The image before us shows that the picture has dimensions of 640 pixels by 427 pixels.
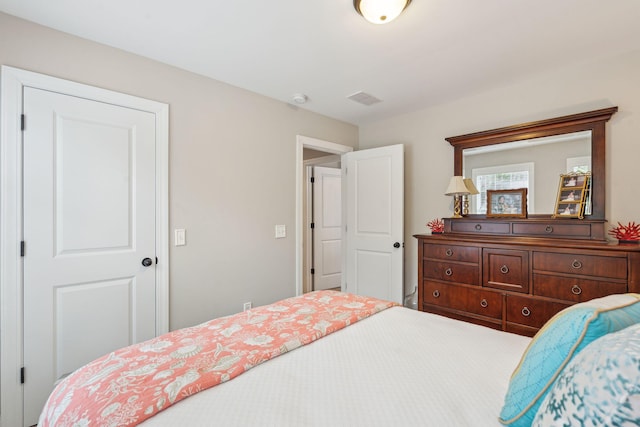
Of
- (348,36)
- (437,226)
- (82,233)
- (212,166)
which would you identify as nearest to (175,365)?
(82,233)

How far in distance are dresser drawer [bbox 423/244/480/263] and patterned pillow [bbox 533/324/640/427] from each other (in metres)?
2.06

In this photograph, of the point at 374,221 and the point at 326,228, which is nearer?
the point at 374,221

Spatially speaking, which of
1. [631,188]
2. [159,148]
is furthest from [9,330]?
[631,188]

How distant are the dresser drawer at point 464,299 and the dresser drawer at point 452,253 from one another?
0.81 feet

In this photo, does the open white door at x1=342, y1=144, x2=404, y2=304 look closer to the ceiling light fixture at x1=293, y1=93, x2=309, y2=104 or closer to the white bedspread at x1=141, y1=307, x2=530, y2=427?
the ceiling light fixture at x1=293, y1=93, x2=309, y2=104

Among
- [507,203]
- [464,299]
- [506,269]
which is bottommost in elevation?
[464,299]

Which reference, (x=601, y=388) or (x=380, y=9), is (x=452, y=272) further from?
(x=601, y=388)

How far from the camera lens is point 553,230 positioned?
2438mm

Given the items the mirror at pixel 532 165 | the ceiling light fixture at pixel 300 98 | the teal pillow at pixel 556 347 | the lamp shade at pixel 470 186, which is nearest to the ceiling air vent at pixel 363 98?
the ceiling light fixture at pixel 300 98

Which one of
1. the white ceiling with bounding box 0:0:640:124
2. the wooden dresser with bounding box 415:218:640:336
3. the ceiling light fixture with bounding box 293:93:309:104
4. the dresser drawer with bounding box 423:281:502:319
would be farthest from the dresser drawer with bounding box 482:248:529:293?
the ceiling light fixture with bounding box 293:93:309:104

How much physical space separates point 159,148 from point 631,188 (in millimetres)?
3525

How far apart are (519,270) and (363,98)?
206 cm

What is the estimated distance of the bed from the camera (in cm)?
82

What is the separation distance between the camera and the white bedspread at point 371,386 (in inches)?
32.4
